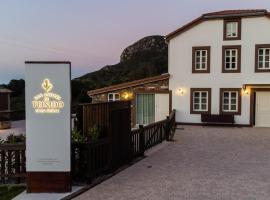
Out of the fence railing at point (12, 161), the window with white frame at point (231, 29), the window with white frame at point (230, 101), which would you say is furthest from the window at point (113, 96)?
the fence railing at point (12, 161)

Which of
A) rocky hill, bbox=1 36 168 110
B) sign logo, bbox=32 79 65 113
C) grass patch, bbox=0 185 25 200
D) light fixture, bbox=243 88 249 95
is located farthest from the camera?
rocky hill, bbox=1 36 168 110

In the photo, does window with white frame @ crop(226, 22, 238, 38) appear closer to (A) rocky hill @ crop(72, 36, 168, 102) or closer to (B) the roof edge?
(B) the roof edge

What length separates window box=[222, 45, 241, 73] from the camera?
23.5 meters

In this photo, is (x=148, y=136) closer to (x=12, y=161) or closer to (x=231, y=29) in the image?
(x=12, y=161)

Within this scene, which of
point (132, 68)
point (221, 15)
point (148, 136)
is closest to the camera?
point (148, 136)

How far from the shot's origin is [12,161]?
827 cm

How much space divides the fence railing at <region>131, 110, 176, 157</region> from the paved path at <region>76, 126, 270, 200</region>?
0.48 metres

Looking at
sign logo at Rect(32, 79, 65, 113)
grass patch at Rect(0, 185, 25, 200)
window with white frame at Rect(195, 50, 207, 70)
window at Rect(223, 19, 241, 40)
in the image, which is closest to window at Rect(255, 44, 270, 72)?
window at Rect(223, 19, 241, 40)

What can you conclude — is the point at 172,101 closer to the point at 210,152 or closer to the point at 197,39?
the point at 197,39

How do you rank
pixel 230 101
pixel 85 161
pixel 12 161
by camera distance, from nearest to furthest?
pixel 85 161, pixel 12 161, pixel 230 101

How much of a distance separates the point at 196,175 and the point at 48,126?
407 cm

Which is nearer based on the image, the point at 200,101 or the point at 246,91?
the point at 246,91

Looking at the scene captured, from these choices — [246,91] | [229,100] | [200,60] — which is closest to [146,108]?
[200,60]

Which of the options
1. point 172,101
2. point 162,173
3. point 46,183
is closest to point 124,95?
point 172,101
